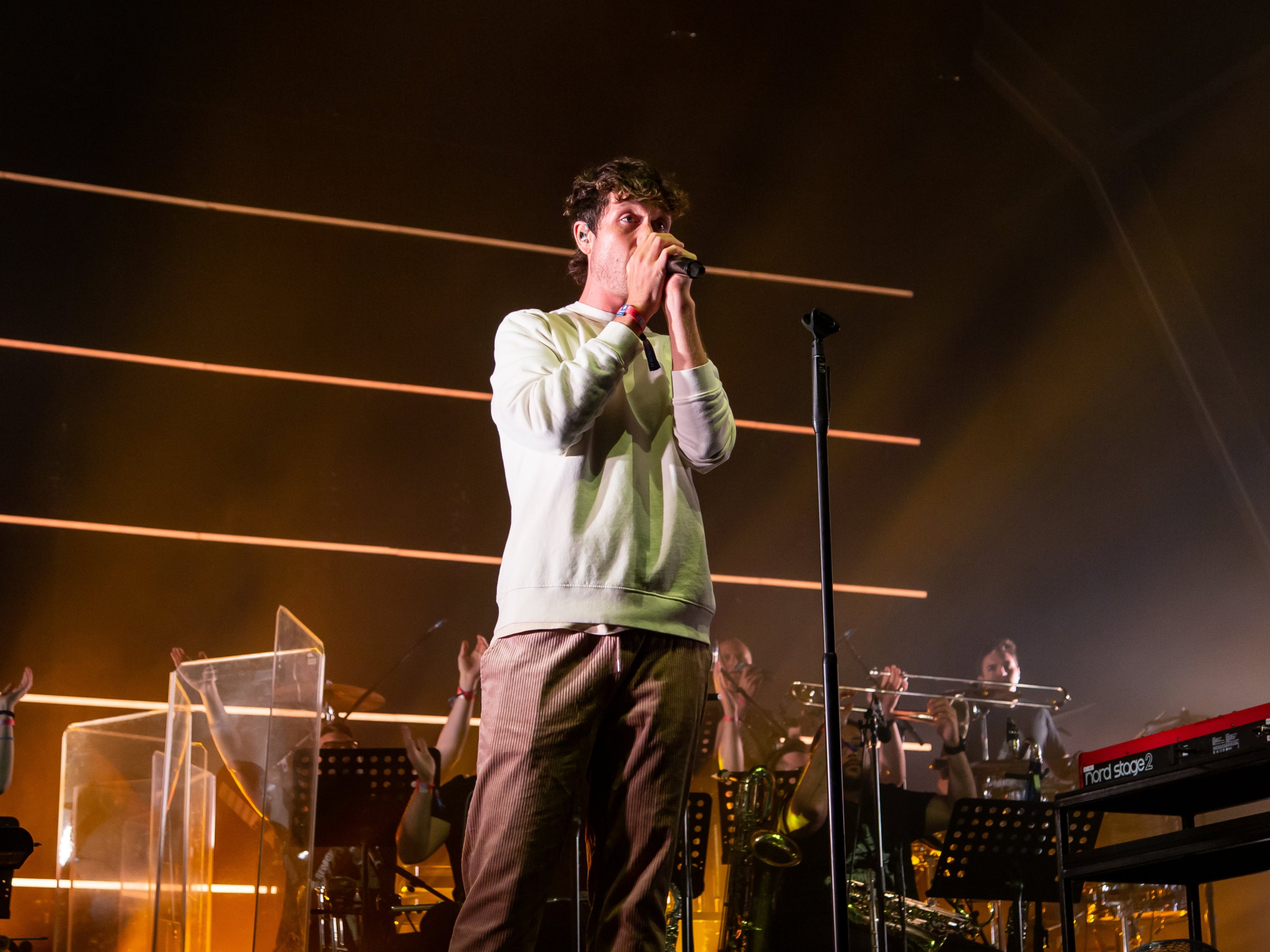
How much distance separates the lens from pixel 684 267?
1873mm

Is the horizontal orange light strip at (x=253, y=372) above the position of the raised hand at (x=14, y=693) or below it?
above

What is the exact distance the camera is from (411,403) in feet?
20.6

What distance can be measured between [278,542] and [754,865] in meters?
2.67

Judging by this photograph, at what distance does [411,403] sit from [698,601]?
4653 mm

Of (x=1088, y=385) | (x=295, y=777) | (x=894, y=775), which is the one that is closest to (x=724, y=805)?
(x=894, y=775)

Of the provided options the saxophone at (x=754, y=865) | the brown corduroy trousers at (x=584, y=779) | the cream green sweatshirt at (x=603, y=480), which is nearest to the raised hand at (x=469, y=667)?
the saxophone at (x=754, y=865)

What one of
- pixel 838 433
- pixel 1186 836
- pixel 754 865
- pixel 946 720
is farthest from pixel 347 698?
pixel 1186 836

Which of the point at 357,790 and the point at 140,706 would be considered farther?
the point at 140,706

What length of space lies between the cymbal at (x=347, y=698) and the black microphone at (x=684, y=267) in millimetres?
4215

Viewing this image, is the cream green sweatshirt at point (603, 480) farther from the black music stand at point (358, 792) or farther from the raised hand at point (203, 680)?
the black music stand at point (358, 792)

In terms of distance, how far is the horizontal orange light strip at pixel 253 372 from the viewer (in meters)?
5.83

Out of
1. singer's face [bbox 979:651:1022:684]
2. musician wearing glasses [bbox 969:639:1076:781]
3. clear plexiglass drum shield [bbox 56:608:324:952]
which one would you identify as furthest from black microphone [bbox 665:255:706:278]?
singer's face [bbox 979:651:1022:684]

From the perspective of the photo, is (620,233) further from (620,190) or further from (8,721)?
(8,721)

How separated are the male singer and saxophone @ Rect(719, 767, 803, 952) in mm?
3314
